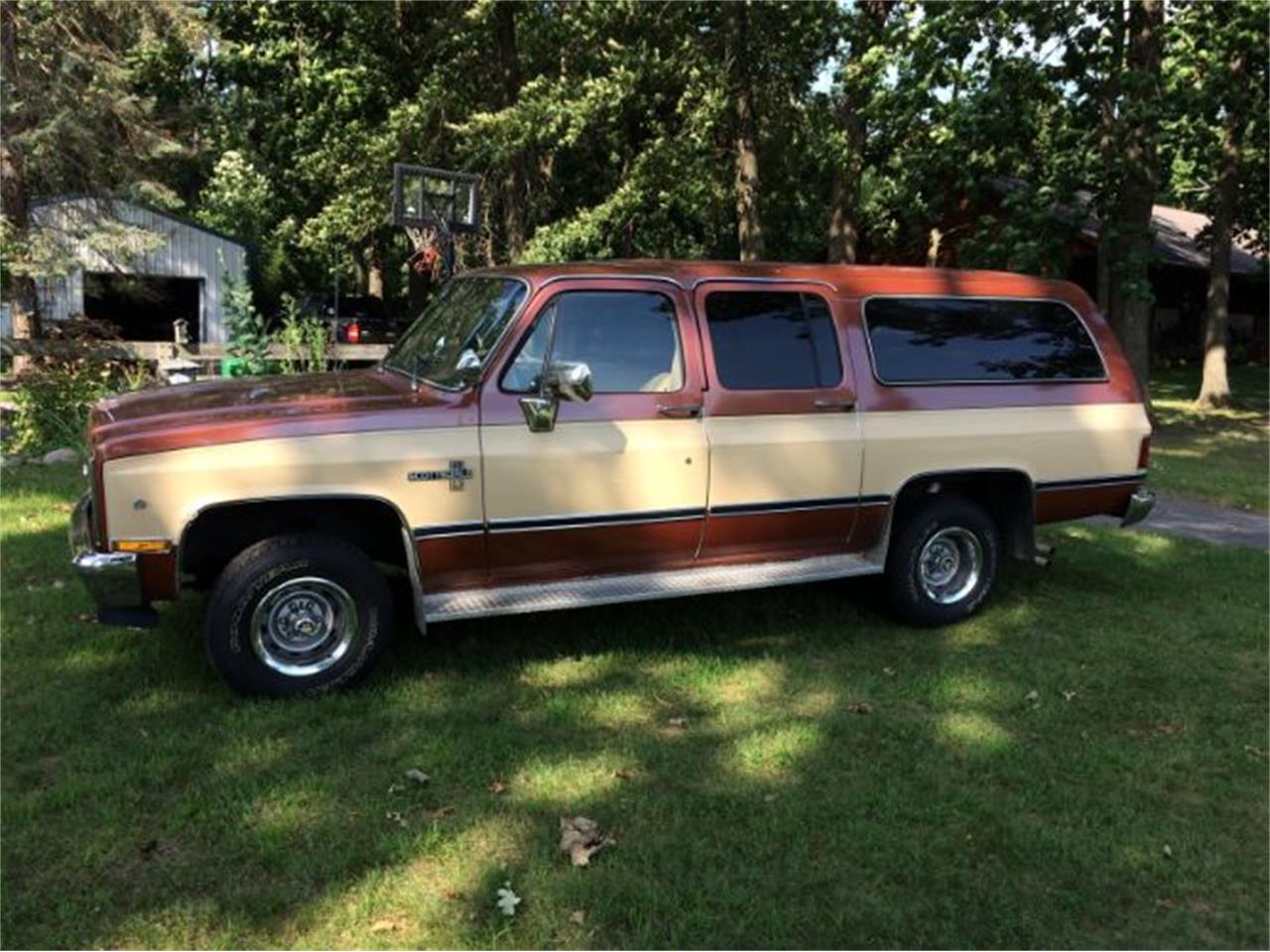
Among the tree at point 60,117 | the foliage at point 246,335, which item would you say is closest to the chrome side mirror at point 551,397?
the foliage at point 246,335

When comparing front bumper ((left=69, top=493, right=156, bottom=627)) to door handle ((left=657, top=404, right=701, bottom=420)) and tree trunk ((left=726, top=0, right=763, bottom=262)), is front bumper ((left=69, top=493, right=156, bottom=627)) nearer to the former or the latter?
door handle ((left=657, top=404, right=701, bottom=420))

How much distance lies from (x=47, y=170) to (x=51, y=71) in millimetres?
1446

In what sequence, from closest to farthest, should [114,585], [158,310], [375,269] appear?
[114,585] < [158,310] < [375,269]

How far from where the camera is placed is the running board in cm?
503

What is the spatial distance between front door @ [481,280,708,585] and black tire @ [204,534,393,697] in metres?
0.63

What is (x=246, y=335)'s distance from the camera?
12.0 m

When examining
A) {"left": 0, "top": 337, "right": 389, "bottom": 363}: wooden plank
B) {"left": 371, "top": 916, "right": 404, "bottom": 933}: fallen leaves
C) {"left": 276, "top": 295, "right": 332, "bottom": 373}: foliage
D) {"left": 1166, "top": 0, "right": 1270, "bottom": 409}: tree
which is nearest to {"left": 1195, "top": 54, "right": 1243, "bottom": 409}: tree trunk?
{"left": 1166, "top": 0, "right": 1270, "bottom": 409}: tree

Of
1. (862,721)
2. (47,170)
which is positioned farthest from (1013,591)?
(47,170)

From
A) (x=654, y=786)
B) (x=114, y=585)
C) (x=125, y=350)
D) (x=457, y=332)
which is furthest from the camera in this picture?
(x=125, y=350)

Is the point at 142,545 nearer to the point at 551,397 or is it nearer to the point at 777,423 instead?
the point at 551,397

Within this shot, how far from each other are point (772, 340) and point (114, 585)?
3334mm

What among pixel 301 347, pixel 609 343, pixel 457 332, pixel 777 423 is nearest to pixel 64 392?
pixel 301 347

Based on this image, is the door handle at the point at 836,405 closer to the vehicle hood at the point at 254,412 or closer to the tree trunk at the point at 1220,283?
the vehicle hood at the point at 254,412

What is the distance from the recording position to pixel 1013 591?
715 centimetres
